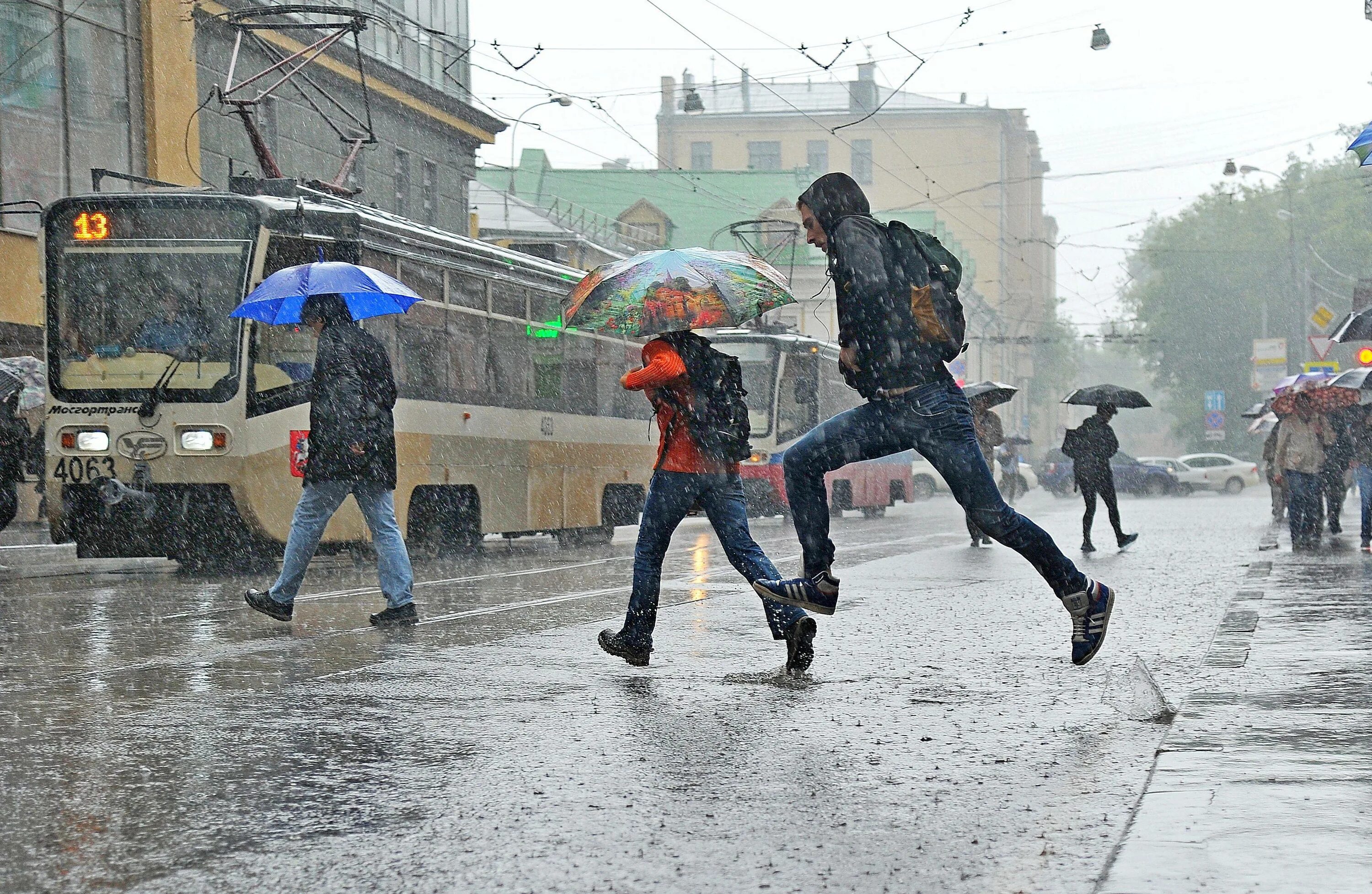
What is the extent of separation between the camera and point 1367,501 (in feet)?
59.0

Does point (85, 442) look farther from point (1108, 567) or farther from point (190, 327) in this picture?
point (1108, 567)

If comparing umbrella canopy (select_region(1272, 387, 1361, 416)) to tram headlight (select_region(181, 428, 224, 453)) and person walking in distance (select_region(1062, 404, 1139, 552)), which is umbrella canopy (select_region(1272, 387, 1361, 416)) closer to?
person walking in distance (select_region(1062, 404, 1139, 552))

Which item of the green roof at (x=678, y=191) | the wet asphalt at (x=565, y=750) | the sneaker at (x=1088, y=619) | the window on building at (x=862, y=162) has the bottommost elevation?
the wet asphalt at (x=565, y=750)

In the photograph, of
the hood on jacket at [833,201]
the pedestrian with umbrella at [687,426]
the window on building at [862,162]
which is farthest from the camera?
the window on building at [862,162]

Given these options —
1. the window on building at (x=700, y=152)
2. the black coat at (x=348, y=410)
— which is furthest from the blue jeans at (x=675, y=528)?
the window on building at (x=700, y=152)

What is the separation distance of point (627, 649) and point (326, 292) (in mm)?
3348

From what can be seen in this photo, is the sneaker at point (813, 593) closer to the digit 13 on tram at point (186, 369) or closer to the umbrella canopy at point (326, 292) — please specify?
the umbrella canopy at point (326, 292)

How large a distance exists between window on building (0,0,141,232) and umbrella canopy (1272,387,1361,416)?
51.0 feet

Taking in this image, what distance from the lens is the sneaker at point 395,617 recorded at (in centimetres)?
961

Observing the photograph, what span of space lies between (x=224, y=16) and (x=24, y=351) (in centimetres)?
605

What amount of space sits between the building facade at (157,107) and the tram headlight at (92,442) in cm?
568

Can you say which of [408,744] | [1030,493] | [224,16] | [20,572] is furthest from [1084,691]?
[1030,493]

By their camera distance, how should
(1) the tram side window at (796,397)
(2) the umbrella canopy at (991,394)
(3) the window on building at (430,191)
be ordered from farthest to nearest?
1. (3) the window on building at (430,191)
2. (1) the tram side window at (796,397)
3. (2) the umbrella canopy at (991,394)

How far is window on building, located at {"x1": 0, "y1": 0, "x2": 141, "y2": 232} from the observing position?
2403 cm
